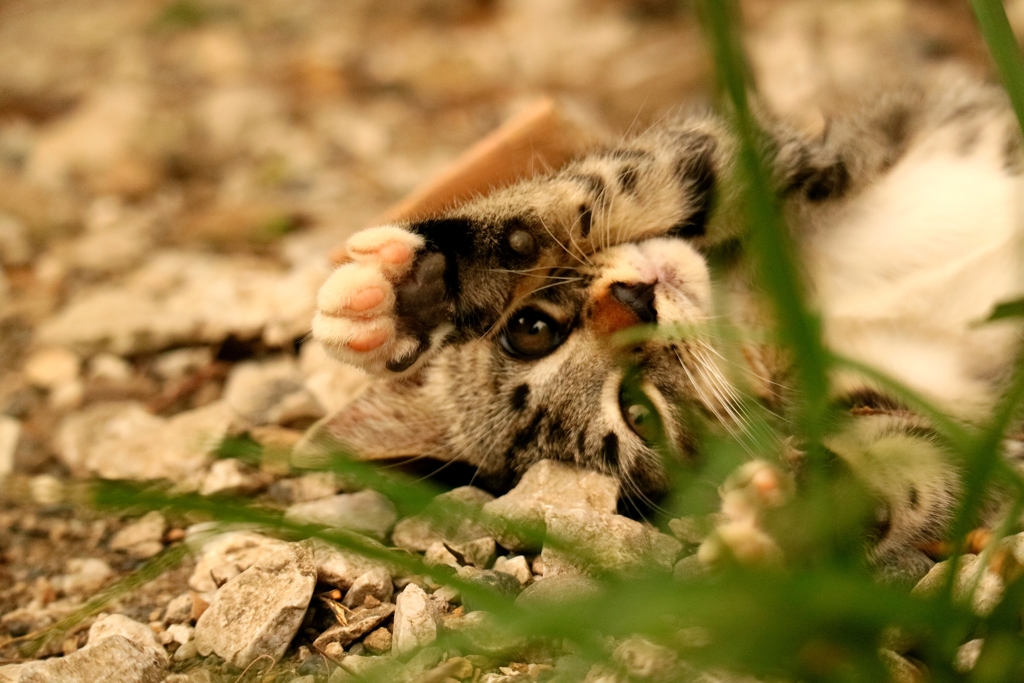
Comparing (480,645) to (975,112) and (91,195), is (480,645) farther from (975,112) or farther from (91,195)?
(91,195)

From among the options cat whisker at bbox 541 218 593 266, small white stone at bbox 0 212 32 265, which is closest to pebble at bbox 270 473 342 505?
cat whisker at bbox 541 218 593 266

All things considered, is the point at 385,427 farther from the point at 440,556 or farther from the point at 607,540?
the point at 607,540

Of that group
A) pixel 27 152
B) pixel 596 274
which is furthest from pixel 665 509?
pixel 27 152

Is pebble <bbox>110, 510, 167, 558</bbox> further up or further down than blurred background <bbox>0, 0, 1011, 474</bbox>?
further down

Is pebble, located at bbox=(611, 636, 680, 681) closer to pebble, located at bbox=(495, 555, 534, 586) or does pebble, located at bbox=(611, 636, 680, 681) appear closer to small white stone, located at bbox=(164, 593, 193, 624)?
pebble, located at bbox=(495, 555, 534, 586)

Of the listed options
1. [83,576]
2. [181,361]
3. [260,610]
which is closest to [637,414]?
[260,610]
